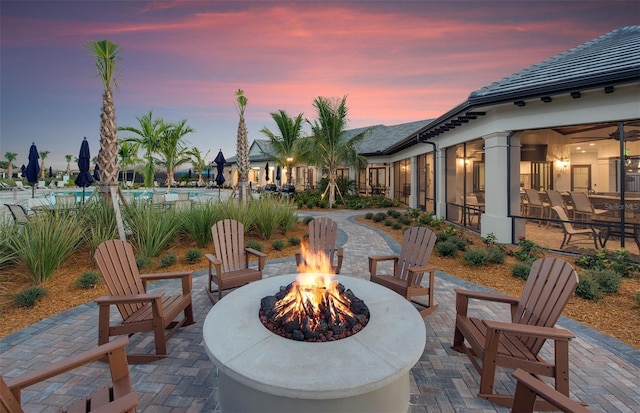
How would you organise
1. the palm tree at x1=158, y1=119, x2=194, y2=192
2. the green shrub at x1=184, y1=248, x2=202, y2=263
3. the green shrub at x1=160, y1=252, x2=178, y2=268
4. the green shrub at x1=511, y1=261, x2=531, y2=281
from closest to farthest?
the green shrub at x1=511, y1=261, x2=531, y2=281
the green shrub at x1=160, y1=252, x2=178, y2=268
the green shrub at x1=184, y1=248, x2=202, y2=263
the palm tree at x1=158, y1=119, x2=194, y2=192

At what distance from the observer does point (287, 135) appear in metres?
21.7

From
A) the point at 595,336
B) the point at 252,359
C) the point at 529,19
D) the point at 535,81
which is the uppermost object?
the point at 529,19

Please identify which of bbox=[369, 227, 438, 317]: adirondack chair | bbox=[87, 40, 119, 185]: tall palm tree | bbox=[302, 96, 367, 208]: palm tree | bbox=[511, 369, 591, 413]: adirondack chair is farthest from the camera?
bbox=[302, 96, 367, 208]: palm tree

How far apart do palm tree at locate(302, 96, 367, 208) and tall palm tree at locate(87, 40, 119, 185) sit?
11310 millimetres

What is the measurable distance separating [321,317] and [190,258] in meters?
4.75

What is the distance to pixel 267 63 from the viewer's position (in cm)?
1448

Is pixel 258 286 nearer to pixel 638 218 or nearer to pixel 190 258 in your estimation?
pixel 190 258

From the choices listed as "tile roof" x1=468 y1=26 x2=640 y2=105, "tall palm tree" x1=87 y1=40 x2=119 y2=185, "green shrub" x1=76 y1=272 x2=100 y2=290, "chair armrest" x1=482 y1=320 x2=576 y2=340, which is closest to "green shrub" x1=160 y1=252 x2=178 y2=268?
"green shrub" x1=76 y1=272 x2=100 y2=290

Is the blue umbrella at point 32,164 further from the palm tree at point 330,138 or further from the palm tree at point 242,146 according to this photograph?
the palm tree at point 330,138

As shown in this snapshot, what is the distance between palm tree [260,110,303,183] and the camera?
21.3 m

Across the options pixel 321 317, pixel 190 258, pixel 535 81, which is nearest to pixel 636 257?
pixel 535 81

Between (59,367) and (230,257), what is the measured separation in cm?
325

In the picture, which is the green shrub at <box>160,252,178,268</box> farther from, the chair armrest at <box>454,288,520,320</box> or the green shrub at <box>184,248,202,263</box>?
the chair armrest at <box>454,288,520,320</box>

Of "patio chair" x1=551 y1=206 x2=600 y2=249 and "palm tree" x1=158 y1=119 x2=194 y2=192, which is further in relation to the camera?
"palm tree" x1=158 y1=119 x2=194 y2=192
